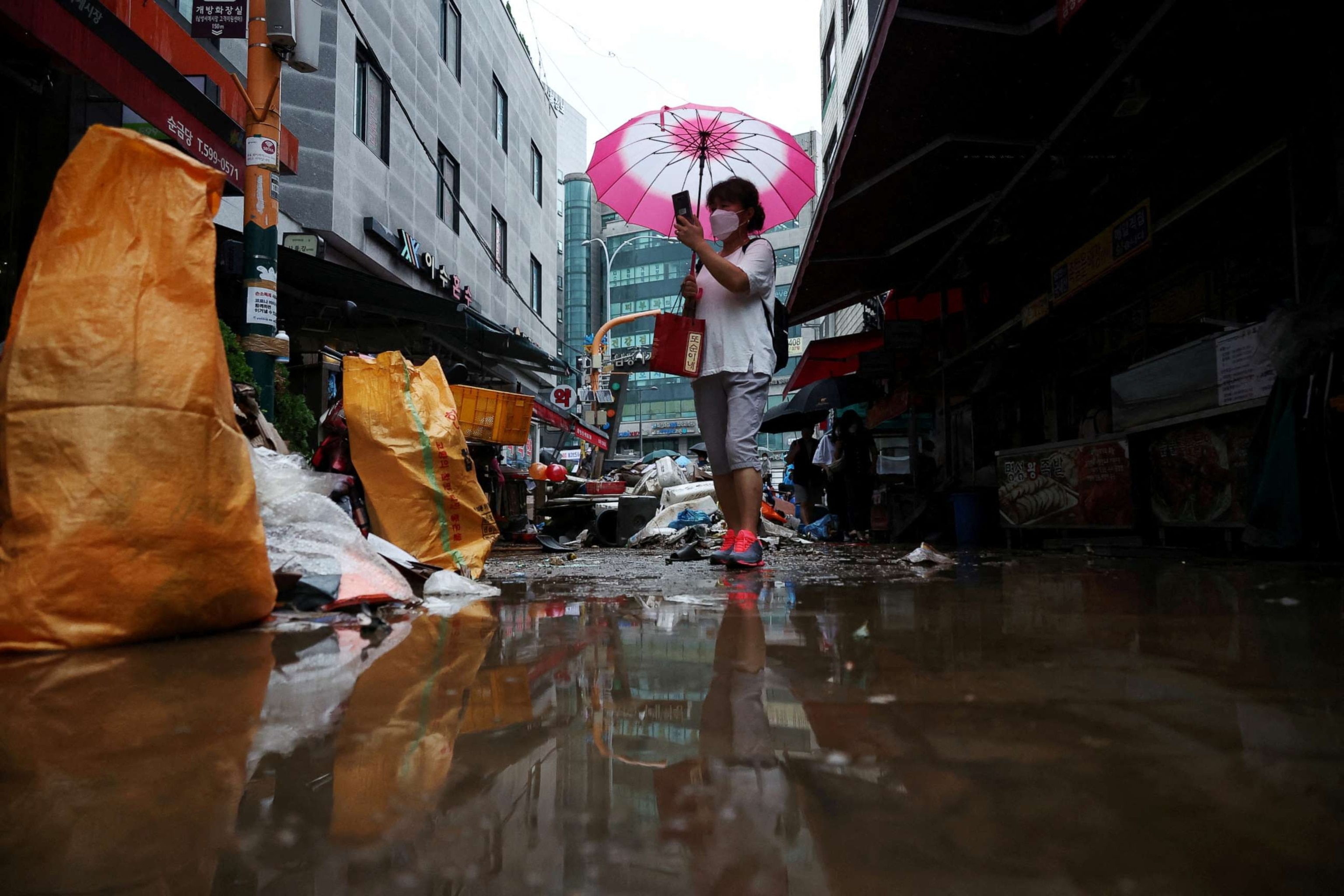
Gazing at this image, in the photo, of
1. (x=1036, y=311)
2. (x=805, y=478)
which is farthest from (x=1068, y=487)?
(x=805, y=478)

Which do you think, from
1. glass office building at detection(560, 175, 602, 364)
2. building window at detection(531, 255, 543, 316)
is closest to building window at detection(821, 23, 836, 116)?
building window at detection(531, 255, 543, 316)

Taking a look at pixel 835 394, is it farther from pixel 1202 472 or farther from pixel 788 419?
pixel 1202 472

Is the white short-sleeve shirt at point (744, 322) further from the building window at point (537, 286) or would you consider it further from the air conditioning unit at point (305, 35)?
the building window at point (537, 286)

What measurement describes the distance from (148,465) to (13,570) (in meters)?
0.30

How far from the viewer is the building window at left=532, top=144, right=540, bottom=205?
23000mm

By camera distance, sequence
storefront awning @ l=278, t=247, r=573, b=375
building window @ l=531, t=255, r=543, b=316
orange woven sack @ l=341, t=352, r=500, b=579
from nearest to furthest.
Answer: orange woven sack @ l=341, t=352, r=500, b=579, storefront awning @ l=278, t=247, r=573, b=375, building window @ l=531, t=255, r=543, b=316

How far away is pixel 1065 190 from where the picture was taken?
6.31 m

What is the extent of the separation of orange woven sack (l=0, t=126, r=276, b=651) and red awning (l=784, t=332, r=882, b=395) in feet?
32.2

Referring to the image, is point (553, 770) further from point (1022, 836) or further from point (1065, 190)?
point (1065, 190)

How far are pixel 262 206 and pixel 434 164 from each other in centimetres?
1138

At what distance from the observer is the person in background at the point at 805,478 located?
11742mm

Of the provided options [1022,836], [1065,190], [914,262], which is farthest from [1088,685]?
[914,262]

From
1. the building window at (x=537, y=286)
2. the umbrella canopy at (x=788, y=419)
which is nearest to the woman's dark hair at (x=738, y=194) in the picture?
the umbrella canopy at (x=788, y=419)

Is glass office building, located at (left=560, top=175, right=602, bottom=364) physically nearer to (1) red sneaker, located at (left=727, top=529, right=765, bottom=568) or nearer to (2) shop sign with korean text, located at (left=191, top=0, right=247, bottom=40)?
(2) shop sign with korean text, located at (left=191, top=0, right=247, bottom=40)
